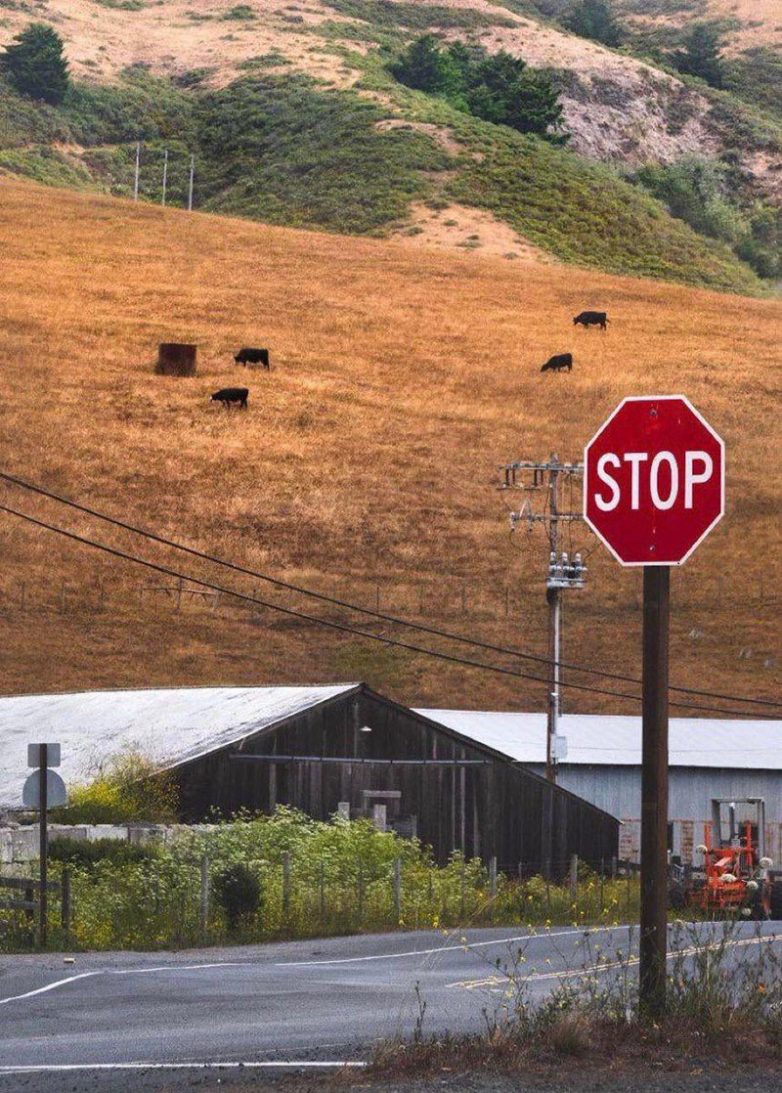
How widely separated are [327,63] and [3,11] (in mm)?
31346

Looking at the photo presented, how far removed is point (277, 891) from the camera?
2833 cm

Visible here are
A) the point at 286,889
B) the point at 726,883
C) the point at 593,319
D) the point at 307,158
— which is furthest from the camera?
the point at 307,158

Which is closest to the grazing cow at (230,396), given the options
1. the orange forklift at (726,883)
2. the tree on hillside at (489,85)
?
the orange forklift at (726,883)

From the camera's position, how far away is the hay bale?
75.9 m

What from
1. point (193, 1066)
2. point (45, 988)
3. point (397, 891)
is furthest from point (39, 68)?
point (193, 1066)

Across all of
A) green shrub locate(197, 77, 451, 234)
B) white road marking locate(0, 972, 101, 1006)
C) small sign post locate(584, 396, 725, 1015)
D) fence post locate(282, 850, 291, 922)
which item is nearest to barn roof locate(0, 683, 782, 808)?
fence post locate(282, 850, 291, 922)

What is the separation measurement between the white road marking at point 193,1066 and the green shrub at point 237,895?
1488 centimetres

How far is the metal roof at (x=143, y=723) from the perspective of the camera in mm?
36156

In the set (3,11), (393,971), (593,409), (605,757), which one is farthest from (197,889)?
(3,11)

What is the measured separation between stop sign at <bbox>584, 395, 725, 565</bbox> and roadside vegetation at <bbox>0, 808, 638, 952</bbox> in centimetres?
1492

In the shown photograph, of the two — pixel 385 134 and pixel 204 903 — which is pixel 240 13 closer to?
pixel 385 134

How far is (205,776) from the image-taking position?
116ft

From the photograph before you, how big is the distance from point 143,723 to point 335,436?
33028mm

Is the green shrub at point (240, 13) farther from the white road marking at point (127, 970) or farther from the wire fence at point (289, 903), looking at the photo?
the white road marking at point (127, 970)
